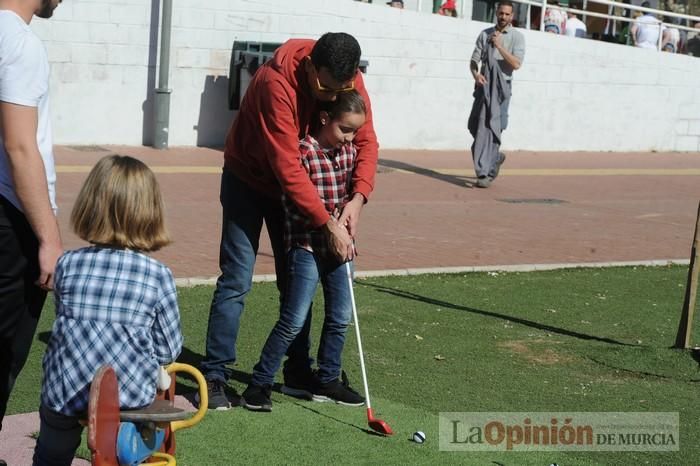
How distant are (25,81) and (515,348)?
4.06 metres

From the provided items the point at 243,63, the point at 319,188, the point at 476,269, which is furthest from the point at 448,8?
the point at 319,188

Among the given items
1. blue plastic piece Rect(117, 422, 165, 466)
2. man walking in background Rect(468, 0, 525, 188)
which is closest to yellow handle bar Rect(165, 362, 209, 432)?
blue plastic piece Rect(117, 422, 165, 466)

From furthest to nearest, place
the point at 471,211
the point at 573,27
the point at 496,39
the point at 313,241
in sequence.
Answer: the point at 573,27, the point at 496,39, the point at 471,211, the point at 313,241

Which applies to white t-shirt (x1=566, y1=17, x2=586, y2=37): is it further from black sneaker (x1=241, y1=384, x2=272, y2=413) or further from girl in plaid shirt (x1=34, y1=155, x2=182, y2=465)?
girl in plaid shirt (x1=34, y1=155, x2=182, y2=465)

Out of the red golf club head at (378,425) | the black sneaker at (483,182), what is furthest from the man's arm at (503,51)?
the red golf club head at (378,425)

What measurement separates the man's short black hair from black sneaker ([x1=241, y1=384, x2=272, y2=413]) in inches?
62.2

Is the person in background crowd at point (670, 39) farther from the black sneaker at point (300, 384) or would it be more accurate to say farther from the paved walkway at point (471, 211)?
the black sneaker at point (300, 384)

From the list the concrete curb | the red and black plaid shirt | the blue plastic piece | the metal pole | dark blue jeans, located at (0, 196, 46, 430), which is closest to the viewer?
the blue plastic piece

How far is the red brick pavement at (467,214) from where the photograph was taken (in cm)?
1033

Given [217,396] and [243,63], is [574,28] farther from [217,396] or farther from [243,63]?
[217,396]

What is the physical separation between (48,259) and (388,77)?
14.9 m

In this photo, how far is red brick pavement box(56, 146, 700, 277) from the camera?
10328 millimetres

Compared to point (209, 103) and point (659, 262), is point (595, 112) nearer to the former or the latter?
point (209, 103)

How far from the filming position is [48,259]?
13.5 feet
